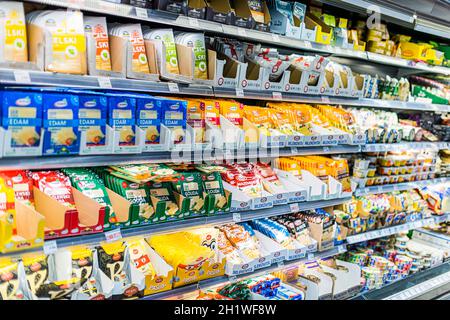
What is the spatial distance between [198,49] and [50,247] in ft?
4.04

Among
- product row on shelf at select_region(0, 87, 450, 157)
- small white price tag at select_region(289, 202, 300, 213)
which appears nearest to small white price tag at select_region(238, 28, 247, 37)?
product row on shelf at select_region(0, 87, 450, 157)

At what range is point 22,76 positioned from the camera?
1688 mm

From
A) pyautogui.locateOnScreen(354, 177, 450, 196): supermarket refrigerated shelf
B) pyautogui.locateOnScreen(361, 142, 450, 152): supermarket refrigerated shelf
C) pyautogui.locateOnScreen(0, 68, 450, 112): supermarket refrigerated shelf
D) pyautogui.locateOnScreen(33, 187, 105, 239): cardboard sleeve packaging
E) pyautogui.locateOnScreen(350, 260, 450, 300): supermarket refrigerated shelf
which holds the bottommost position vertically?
pyautogui.locateOnScreen(350, 260, 450, 300): supermarket refrigerated shelf

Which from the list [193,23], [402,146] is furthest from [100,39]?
[402,146]

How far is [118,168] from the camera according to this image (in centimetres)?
218

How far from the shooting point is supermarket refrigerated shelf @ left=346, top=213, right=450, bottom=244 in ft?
10.9

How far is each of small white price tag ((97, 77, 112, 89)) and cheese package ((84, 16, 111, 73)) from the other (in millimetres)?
74

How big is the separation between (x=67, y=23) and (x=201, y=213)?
43.2 inches

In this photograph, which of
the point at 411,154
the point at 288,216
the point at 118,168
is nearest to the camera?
the point at 118,168

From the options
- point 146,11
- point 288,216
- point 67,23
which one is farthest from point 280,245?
point 67,23

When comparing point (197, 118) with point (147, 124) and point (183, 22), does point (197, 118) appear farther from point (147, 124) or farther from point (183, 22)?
point (183, 22)

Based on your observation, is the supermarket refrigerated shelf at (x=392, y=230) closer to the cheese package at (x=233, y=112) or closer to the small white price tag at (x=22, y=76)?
the cheese package at (x=233, y=112)

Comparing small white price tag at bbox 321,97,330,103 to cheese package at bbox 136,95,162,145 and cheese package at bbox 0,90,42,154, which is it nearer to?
cheese package at bbox 136,95,162,145

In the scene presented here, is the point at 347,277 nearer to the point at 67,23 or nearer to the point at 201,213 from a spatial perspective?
the point at 201,213
